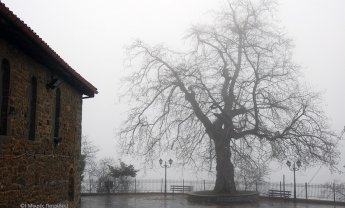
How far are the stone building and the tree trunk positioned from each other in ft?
50.5

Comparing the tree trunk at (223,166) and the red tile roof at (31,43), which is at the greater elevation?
the red tile roof at (31,43)

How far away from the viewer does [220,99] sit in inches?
1129

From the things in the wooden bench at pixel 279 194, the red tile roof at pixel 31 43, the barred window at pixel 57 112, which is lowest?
the wooden bench at pixel 279 194

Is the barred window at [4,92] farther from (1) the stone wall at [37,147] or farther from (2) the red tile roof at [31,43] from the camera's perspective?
(2) the red tile roof at [31,43]

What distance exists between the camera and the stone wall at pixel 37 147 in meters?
8.85

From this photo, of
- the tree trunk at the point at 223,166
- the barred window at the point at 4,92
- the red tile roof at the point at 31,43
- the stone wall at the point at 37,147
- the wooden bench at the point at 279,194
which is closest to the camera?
the red tile roof at the point at 31,43

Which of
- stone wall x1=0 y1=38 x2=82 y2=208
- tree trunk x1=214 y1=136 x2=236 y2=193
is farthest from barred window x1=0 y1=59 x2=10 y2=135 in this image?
tree trunk x1=214 y1=136 x2=236 y2=193

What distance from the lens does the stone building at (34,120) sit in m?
8.62

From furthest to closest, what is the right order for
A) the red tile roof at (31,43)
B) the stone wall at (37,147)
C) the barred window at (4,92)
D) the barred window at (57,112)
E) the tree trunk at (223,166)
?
the tree trunk at (223,166), the barred window at (57,112), the stone wall at (37,147), the barred window at (4,92), the red tile roof at (31,43)

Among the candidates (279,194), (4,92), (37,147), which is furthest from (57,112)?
(279,194)

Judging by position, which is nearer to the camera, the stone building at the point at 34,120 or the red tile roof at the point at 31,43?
the red tile roof at the point at 31,43

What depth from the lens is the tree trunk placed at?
93.8 ft

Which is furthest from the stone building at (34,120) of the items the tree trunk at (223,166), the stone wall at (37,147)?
the tree trunk at (223,166)

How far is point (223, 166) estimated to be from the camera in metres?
28.9
